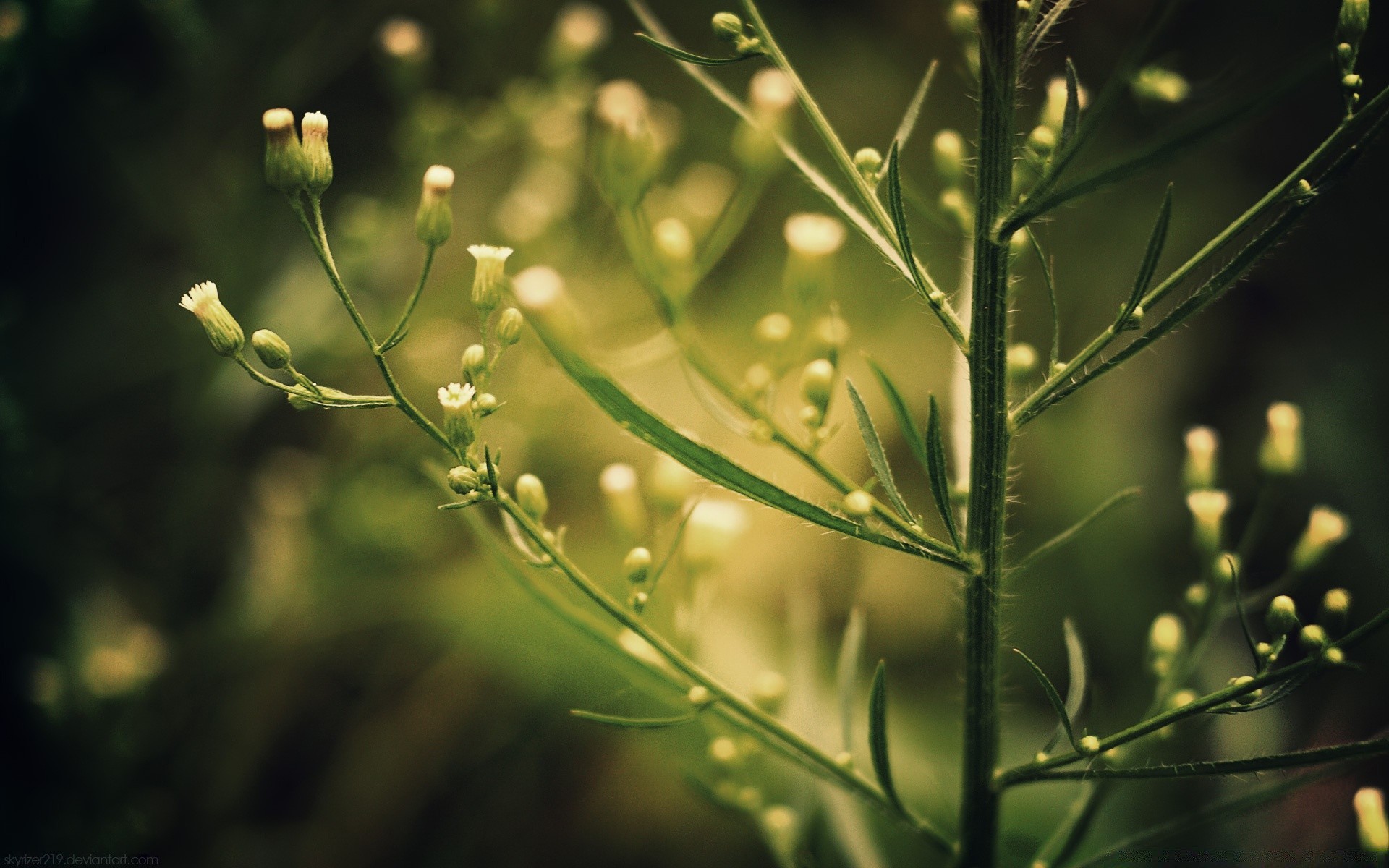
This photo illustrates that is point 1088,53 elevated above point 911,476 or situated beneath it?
elevated above

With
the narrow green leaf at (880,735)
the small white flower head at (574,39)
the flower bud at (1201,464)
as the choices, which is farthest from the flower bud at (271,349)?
the small white flower head at (574,39)

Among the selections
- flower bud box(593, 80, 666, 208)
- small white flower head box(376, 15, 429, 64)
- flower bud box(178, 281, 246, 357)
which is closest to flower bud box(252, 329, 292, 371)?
flower bud box(178, 281, 246, 357)

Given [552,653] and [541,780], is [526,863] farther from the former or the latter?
[552,653]

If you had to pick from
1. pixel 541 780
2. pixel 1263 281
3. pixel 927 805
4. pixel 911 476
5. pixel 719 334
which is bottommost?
pixel 541 780

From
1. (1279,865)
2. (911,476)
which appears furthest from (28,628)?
(1279,865)

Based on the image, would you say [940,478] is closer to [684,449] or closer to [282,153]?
[684,449]

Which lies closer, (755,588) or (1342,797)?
(1342,797)

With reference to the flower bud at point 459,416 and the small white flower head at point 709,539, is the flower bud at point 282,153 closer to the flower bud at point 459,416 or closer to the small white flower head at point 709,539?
the flower bud at point 459,416

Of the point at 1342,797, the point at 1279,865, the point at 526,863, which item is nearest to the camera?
the point at 1279,865
